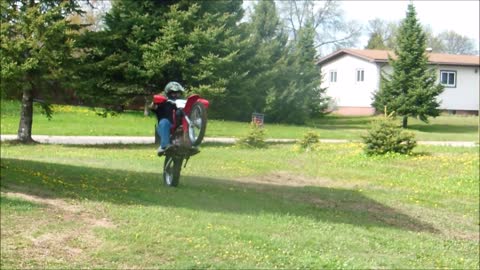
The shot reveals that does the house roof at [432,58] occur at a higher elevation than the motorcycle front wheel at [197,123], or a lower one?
higher

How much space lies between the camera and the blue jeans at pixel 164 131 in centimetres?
371

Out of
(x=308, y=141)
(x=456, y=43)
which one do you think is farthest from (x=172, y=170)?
(x=456, y=43)

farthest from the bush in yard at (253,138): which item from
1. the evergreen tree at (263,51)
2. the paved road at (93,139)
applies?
the evergreen tree at (263,51)

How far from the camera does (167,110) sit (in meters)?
3.63

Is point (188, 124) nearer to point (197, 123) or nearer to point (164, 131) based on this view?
point (197, 123)

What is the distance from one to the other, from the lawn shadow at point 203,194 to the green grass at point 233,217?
29mm

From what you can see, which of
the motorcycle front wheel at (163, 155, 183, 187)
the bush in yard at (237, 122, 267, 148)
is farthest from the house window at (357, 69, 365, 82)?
the motorcycle front wheel at (163, 155, 183, 187)

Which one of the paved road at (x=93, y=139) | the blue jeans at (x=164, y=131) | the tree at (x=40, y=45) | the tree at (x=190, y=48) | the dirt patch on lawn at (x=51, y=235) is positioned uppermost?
the tree at (x=40, y=45)

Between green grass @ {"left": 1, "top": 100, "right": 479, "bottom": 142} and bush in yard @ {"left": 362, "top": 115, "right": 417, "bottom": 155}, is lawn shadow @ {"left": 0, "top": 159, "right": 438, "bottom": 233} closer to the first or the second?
bush in yard @ {"left": 362, "top": 115, "right": 417, "bottom": 155}

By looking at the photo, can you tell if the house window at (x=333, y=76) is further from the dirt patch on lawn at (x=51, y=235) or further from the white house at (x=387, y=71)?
the dirt patch on lawn at (x=51, y=235)

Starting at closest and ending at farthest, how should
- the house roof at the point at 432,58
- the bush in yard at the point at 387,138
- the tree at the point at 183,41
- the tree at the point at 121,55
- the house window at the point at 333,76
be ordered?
the tree at the point at 183,41
the tree at the point at 121,55
the bush in yard at the point at 387,138
the house roof at the point at 432,58
the house window at the point at 333,76

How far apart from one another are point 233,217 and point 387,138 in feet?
43.7

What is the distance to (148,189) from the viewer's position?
12352 millimetres

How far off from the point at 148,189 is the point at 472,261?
18.9 feet
